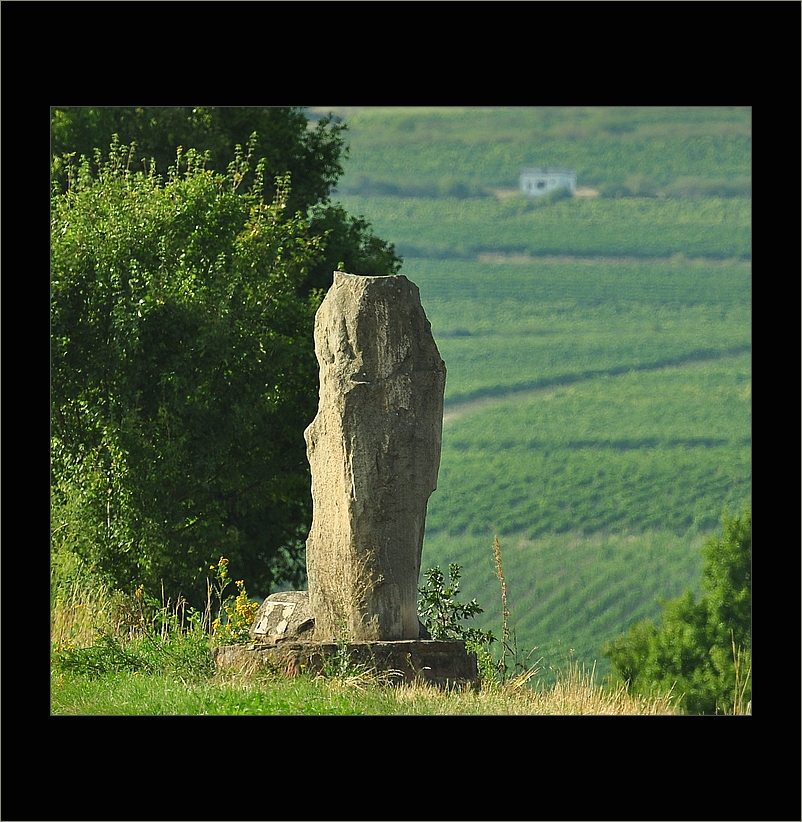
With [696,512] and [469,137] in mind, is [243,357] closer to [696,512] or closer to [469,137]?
[696,512]

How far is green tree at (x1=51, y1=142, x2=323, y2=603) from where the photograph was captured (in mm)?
13328

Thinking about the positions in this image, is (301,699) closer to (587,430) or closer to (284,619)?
(284,619)

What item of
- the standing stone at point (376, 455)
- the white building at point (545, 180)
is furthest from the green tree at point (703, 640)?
the white building at point (545, 180)

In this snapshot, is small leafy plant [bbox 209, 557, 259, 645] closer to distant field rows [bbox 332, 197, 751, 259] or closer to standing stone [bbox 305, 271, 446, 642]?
standing stone [bbox 305, 271, 446, 642]

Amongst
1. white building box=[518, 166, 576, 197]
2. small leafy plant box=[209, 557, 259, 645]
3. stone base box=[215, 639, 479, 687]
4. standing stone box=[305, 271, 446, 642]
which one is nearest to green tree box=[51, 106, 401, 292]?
small leafy plant box=[209, 557, 259, 645]

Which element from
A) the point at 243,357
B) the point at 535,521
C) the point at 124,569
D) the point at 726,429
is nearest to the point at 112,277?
the point at 243,357

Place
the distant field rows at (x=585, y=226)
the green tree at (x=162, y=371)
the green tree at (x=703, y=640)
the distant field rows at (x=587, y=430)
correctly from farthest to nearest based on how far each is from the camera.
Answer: the distant field rows at (x=585, y=226) → the distant field rows at (x=587, y=430) → the green tree at (x=703, y=640) → the green tree at (x=162, y=371)

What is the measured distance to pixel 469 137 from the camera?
44375 millimetres

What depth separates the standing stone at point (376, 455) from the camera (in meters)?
9.31

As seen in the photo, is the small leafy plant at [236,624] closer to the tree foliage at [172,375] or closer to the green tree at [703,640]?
the tree foliage at [172,375]

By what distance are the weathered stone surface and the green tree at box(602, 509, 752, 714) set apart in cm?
929

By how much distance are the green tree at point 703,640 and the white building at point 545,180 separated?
25.5 metres

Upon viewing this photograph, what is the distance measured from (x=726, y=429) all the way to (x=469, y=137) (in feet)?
45.6

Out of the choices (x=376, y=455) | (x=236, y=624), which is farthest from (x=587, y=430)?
(x=376, y=455)
